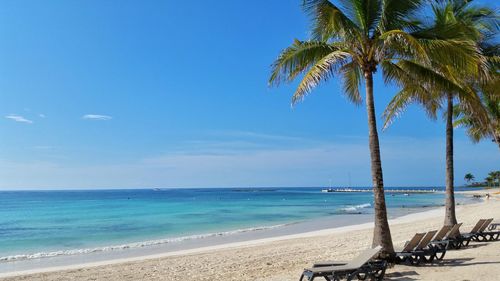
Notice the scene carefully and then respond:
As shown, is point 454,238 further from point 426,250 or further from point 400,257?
point 400,257

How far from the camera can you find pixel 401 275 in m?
8.05

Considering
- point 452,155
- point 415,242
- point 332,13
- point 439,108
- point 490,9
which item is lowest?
point 415,242

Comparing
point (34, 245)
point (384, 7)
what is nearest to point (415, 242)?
point (384, 7)

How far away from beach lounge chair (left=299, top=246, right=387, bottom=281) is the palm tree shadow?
0.25 meters

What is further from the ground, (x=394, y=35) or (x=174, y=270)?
(x=394, y=35)

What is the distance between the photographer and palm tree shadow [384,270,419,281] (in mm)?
7779

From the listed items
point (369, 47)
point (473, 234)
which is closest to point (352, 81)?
point (369, 47)

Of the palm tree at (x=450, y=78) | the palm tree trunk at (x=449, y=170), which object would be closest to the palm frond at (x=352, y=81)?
the palm tree at (x=450, y=78)

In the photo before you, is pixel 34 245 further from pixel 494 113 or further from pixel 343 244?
pixel 494 113

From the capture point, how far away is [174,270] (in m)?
11.6

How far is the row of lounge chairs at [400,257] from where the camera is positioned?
7.21 metres

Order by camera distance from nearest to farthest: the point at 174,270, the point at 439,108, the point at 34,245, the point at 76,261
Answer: the point at 174,270 < the point at 439,108 < the point at 76,261 < the point at 34,245

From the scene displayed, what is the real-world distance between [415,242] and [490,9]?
26.6ft

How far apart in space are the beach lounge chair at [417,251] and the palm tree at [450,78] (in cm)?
336
